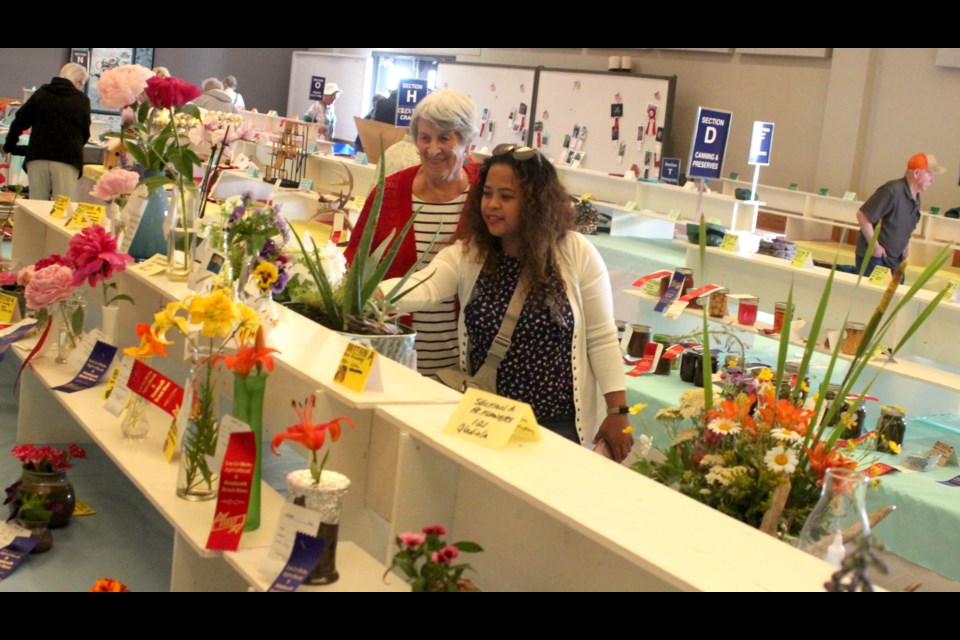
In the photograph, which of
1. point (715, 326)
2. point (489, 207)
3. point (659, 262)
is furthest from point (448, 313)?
point (659, 262)

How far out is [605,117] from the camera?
504 inches

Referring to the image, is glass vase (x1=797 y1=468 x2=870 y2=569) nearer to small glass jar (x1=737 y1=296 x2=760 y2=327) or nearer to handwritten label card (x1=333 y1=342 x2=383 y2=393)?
handwritten label card (x1=333 y1=342 x2=383 y2=393)

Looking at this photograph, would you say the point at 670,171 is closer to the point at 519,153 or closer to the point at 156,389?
the point at 519,153

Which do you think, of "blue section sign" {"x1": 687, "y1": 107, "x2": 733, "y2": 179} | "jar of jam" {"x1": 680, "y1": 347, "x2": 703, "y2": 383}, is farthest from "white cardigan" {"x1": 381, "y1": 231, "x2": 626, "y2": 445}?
"blue section sign" {"x1": 687, "y1": 107, "x2": 733, "y2": 179}

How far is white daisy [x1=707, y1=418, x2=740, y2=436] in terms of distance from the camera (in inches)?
71.4

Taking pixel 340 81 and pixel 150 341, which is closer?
pixel 150 341

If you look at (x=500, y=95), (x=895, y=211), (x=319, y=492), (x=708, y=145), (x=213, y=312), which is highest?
(x=500, y=95)

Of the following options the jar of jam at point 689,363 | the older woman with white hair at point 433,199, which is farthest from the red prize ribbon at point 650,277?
the older woman with white hair at point 433,199

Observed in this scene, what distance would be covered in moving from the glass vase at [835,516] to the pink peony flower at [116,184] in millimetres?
2508

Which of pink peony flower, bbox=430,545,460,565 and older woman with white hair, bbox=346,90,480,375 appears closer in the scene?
pink peony flower, bbox=430,545,460,565

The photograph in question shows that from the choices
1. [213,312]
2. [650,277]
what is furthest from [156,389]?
[650,277]

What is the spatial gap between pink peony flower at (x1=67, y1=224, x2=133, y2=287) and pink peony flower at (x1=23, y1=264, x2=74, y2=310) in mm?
128

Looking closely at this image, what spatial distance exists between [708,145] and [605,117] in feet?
18.2
